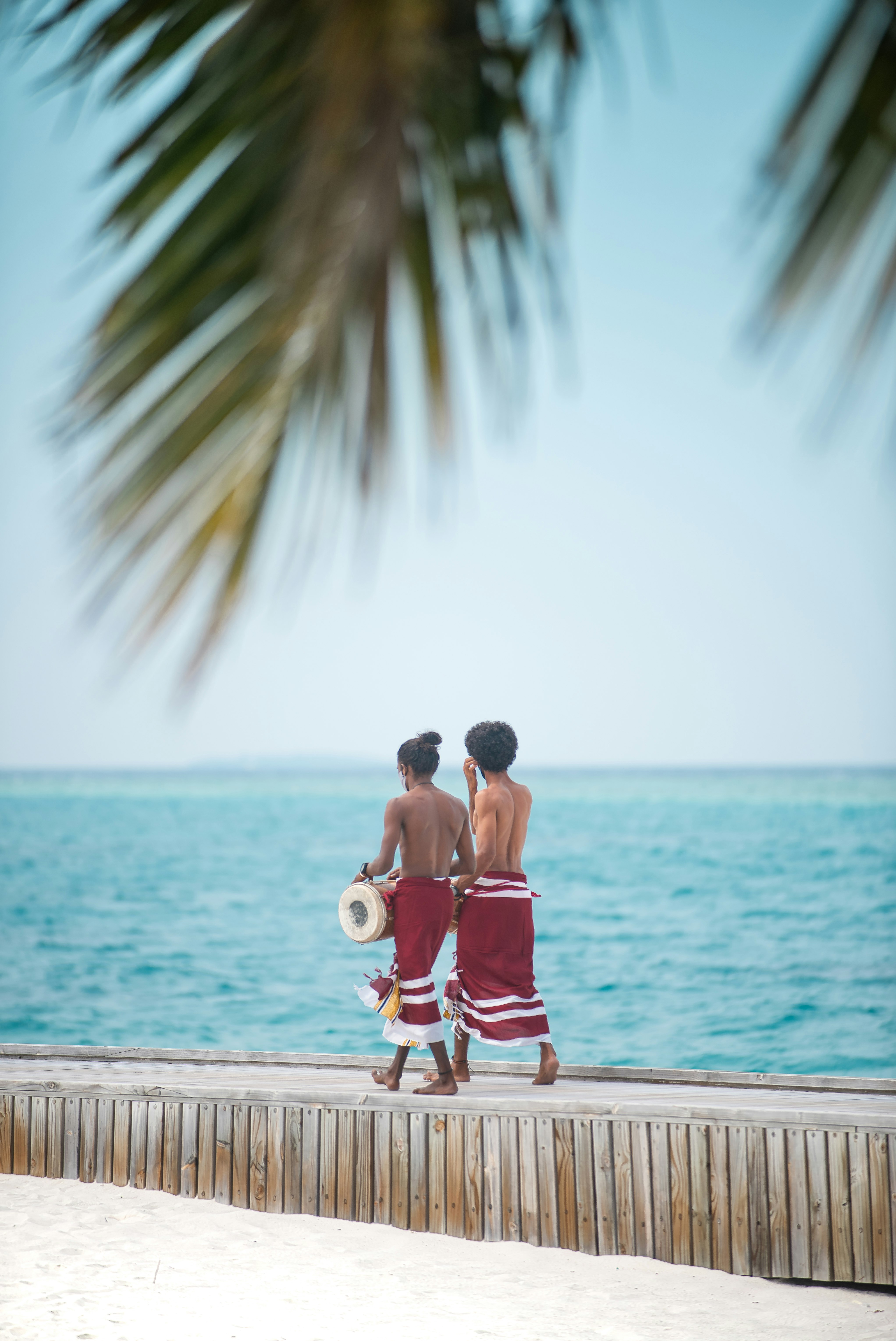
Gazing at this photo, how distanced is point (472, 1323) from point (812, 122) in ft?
15.7

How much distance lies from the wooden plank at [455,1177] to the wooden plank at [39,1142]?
2.14 meters

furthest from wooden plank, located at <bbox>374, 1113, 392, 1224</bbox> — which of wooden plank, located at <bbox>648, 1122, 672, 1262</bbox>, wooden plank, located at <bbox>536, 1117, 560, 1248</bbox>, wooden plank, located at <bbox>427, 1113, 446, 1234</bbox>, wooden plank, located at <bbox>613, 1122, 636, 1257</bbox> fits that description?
wooden plank, located at <bbox>648, 1122, 672, 1262</bbox>

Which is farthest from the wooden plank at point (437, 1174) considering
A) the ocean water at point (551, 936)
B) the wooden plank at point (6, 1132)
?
the ocean water at point (551, 936)

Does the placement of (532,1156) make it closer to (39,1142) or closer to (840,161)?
(39,1142)

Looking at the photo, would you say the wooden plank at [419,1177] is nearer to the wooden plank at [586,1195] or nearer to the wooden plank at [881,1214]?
the wooden plank at [586,1195]

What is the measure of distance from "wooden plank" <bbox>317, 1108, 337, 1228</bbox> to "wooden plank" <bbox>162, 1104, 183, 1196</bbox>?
0.74 meters

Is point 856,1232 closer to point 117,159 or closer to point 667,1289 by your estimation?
point 667,1289

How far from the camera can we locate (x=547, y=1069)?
6051 mm

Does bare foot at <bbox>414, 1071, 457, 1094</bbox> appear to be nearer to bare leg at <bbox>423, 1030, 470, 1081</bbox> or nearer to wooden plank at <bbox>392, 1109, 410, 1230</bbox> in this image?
wooden plank at <bbox>392, 1109, 410, 1230</bbox>

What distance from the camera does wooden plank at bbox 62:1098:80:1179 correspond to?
590cm

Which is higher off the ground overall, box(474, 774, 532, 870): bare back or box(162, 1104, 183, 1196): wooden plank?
box(474, 774, 532, 870): bare back

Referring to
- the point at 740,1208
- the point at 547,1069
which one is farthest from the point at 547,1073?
the point at 740,1208

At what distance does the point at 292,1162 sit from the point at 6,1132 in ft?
5.28

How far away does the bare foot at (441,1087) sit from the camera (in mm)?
5477
